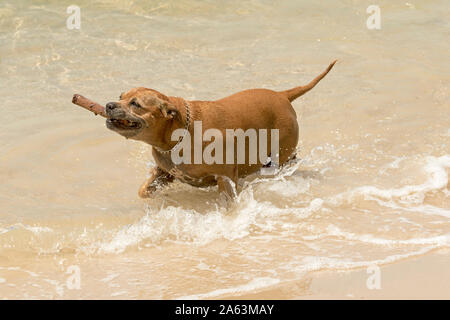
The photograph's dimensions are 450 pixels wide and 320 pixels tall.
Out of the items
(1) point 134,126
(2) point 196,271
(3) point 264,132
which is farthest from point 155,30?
(2) point 196,271

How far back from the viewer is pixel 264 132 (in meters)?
5.67

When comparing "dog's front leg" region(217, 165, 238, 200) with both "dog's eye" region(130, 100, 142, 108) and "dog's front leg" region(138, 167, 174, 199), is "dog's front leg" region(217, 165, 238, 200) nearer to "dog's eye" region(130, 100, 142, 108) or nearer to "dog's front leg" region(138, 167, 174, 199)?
"dog's front leg" region(138, 167, 174, 199)

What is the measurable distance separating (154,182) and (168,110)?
2.85 feet

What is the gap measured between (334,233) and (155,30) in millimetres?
6130

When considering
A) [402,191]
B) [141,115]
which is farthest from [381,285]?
[141,115]

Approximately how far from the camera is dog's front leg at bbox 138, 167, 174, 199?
555 centimetres

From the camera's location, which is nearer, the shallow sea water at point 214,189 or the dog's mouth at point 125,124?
the shallow sea water at point 214,189

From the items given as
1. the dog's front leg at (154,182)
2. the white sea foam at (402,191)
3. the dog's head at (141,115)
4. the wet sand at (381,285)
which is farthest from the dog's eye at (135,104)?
the white sea foam at (402,191)

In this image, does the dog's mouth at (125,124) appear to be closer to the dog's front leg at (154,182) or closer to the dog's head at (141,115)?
the dog's head at (141,115)

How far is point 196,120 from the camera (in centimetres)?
514

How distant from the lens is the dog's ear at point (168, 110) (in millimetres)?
4879

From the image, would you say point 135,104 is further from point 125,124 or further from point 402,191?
point 402,191

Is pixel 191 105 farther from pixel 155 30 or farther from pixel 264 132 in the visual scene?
pixel 155 30

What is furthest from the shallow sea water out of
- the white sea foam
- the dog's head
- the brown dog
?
the dog's head
